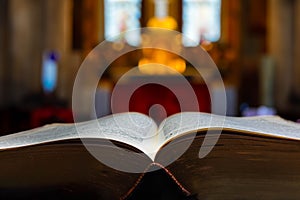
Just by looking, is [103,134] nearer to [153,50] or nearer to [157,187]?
[157,187]

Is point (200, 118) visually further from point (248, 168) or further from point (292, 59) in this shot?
point (292, 59)

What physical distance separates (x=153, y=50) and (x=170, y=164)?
6936 mm

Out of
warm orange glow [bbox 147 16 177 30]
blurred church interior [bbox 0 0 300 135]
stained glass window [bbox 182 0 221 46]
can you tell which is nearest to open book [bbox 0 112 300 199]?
blurred church interior [bbox 0 0 300 135]

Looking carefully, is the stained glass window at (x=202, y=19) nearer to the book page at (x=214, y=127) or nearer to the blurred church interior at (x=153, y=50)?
the blurred church interior at (x=153, y=50)

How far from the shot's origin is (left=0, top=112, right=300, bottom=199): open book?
861mm

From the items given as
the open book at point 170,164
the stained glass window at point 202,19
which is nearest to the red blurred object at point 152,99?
the stained glass window at point 202,19

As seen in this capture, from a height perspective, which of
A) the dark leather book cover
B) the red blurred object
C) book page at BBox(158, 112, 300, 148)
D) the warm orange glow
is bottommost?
the red blurred object

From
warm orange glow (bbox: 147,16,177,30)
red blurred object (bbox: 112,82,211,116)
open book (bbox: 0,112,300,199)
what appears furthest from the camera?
warm orange glow (bbox: 147,16,177,30)

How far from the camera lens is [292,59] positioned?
24.2ft

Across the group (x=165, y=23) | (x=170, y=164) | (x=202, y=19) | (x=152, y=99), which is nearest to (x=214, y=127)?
(x=170, y=164)

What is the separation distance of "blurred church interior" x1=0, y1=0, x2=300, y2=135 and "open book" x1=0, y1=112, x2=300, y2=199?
546 centimetres

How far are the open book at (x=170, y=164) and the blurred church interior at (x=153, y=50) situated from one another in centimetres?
546

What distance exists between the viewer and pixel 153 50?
25.6 ft

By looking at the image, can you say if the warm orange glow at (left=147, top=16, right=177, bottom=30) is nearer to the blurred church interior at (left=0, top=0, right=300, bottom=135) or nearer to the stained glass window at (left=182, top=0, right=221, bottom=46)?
the blurred church interior at (left=0, top=0, right=300, bottom=135)
